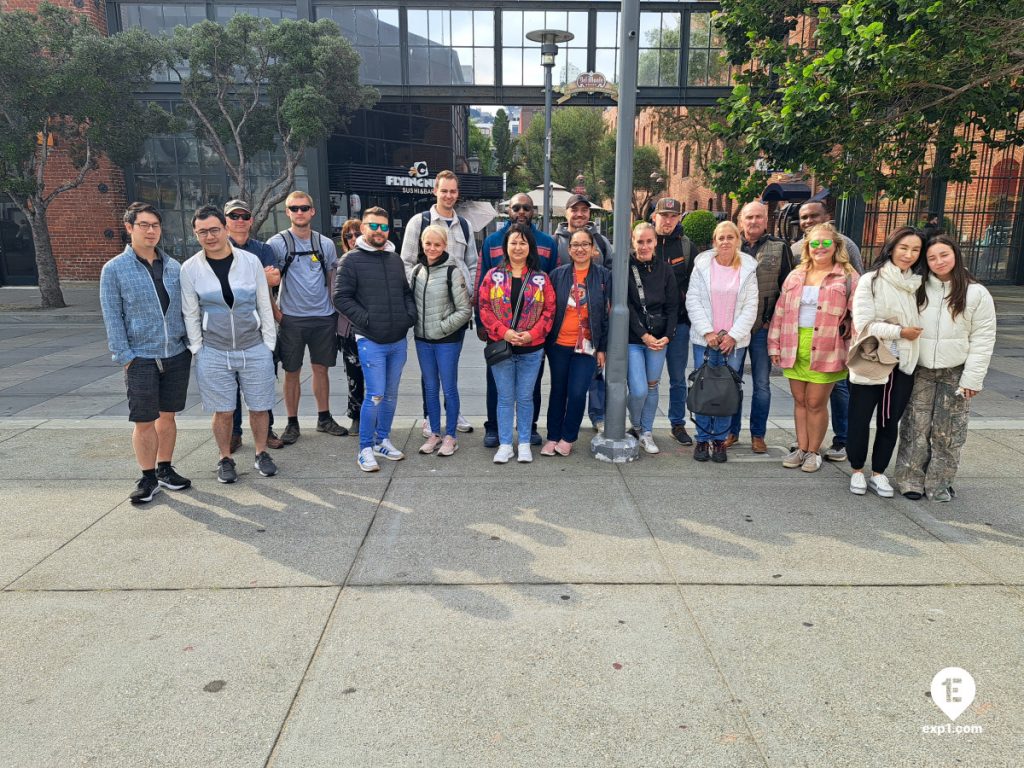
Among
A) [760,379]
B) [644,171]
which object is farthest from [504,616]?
[644,171]

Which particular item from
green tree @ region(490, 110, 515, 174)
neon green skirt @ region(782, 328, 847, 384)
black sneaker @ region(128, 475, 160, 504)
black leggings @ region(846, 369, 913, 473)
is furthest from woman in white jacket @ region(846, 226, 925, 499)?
green tree @ region(490, 110, 515, 174)

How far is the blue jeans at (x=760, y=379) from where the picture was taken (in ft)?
18.2

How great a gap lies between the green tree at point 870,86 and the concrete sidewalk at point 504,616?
481cm

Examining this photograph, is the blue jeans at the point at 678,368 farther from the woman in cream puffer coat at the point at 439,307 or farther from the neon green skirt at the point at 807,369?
the woman in cream puffer coat at the point at 439,307

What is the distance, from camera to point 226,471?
16.5 ft

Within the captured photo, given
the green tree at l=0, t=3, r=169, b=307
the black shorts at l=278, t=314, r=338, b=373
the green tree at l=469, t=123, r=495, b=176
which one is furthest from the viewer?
the green tree at l=469, t=123, r=495, b=176

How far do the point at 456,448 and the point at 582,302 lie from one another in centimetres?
153

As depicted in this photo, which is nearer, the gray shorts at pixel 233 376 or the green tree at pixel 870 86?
the gray shorts at pixel 233 376

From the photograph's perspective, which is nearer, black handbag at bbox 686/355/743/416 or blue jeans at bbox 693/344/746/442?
black handbag at bbox 686/355/743/416

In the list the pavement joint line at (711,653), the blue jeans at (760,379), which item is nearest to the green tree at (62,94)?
the blue jeans at (760,379)

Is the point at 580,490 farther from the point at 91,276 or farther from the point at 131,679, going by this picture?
the point at 91,276

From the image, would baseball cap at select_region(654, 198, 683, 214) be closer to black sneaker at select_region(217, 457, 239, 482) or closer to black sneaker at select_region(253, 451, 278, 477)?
black sneaker at select_region(253, 451, 278, 477)

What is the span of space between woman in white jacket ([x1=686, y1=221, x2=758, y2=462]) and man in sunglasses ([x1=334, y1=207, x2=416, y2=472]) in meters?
2.08

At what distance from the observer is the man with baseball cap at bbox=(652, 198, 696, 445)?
555 centimetres
